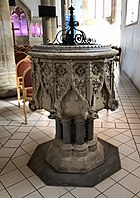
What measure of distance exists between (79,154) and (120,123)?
115 cm

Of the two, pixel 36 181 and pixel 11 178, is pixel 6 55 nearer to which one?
pixel 11 178

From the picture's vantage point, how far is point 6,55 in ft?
13.0

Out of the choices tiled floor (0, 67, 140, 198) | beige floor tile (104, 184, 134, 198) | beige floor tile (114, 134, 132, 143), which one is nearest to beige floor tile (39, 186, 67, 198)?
tiled floor (0, 67, 140, 198)

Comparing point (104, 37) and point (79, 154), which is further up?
point (104, 37)

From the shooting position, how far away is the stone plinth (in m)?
1.55

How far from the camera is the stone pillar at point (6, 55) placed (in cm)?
382

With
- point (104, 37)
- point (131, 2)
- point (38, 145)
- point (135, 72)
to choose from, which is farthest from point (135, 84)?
point (104, 37)

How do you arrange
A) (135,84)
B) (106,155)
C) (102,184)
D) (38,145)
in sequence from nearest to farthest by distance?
1. (102,184)
2. (106,155)
3. (38,145)
4. (135,84)

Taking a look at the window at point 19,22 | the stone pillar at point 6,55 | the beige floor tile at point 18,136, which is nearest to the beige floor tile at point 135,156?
the beige floor tile at point 18,136

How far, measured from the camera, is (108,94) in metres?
1.80

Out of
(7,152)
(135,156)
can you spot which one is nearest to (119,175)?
(135,156)

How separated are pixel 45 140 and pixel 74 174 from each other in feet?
2.39

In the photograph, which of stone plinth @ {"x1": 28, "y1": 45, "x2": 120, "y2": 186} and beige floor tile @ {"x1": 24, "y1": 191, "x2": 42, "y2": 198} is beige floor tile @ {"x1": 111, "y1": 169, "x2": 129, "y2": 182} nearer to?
stone plinth @ {"x1": 28, "y1": 45, "x2": 120, "y2": 186}

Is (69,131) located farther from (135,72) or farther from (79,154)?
(135,72)
